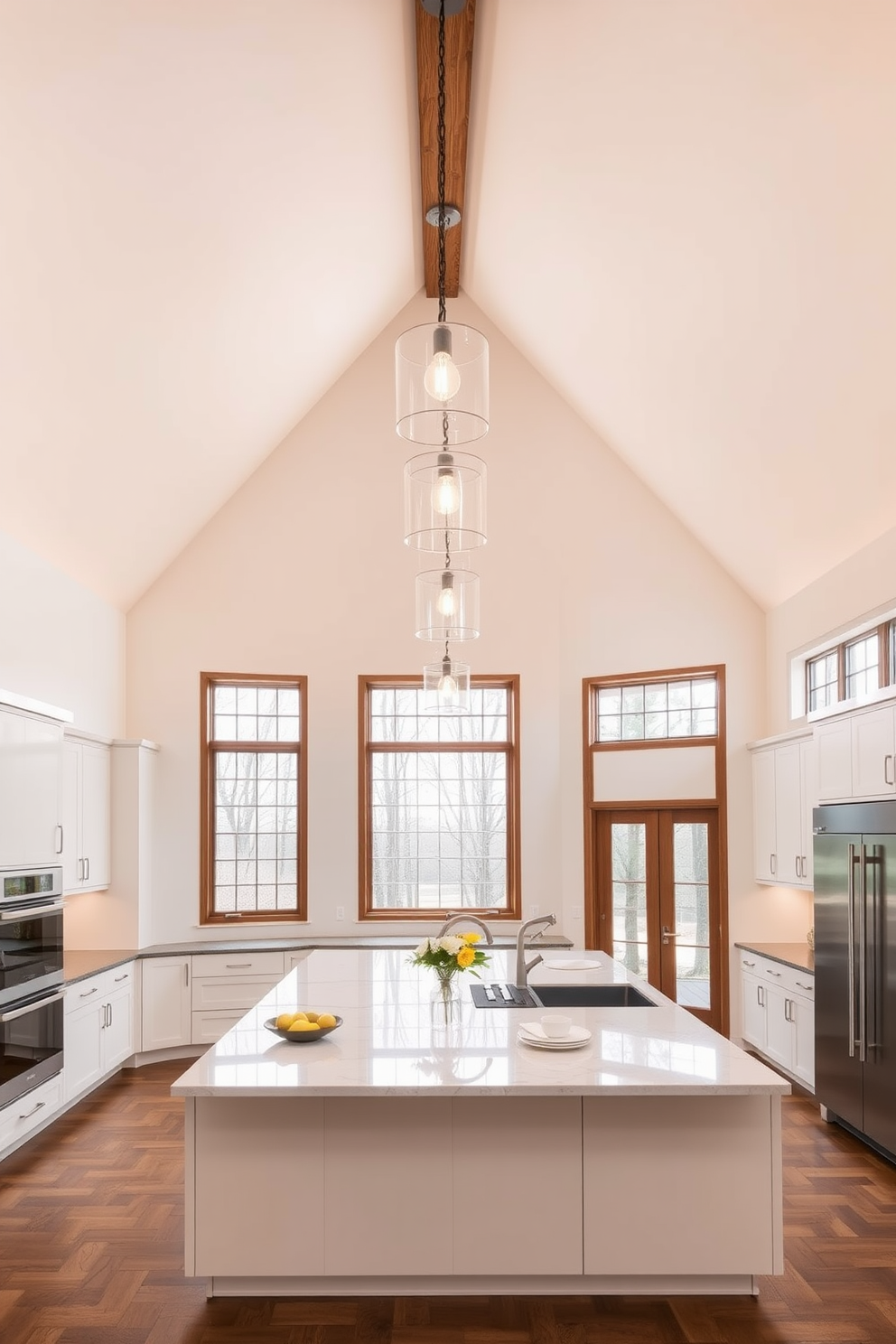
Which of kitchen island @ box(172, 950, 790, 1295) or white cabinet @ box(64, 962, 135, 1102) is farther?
white cabinet @ box(64, 962, 135, 1102)

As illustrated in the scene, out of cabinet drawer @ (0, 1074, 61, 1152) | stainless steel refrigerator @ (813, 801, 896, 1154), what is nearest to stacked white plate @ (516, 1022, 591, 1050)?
stainless steel refrigerator @ (813, 801, 896, 1154)

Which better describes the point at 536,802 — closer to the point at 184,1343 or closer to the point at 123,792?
the point at 123,792

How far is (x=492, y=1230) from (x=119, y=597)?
5.36 metres

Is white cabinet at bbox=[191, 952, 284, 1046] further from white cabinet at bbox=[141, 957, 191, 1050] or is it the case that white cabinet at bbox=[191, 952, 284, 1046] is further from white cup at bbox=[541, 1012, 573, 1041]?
white cup at bbox=[541, 1012, 573, 1041]

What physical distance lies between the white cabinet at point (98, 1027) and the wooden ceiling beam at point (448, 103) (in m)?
5.07

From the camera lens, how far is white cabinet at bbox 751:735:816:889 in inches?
244

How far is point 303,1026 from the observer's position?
359 centimetres

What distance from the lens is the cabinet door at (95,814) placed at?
6496 millimetres

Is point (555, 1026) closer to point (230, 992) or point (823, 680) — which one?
point (823, 680)

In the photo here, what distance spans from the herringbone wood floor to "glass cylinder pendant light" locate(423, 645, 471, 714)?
254 cm

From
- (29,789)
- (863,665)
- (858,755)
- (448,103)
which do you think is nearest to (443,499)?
(858,755)

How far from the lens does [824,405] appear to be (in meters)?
5.20

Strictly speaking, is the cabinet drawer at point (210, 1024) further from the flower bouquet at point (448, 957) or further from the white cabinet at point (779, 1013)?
the flower bouquet at point (448, 957)

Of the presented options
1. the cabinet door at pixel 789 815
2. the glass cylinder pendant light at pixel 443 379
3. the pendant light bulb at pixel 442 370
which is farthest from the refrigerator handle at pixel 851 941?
the pendant light bulb at pixel 442 370
